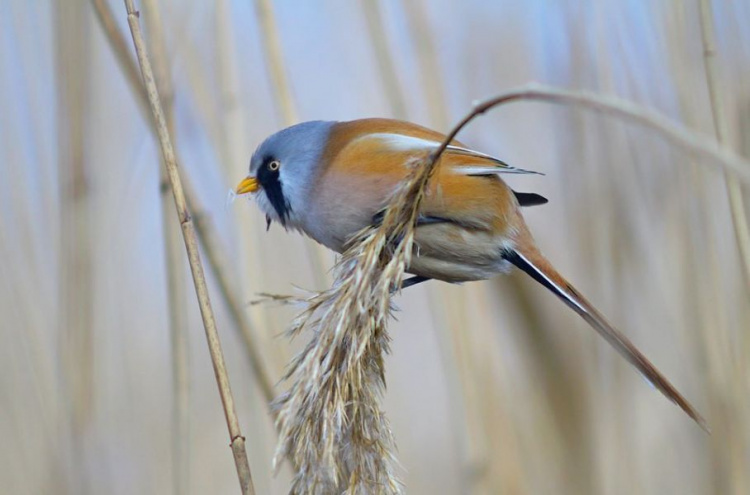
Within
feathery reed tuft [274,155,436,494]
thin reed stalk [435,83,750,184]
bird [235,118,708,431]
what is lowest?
feathery reed tuft [274,155,436,494]

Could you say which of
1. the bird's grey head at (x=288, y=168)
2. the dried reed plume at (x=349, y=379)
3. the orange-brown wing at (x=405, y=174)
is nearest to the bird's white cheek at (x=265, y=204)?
the bird's grey head at (x=288, y=168)

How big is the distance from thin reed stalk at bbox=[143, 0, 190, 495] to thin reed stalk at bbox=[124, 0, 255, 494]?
0.31 meters

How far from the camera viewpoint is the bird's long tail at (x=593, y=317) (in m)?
1.13

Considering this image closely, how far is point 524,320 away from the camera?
1567 millimetres

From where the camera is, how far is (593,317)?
4.21ft

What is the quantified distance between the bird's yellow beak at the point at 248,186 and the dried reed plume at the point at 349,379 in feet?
1.49

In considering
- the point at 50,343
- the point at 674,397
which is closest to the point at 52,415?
the point at 50,343

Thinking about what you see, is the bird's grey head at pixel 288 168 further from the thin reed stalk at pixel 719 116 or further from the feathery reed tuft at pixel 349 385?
the thin reed stalk at pixel 719 116

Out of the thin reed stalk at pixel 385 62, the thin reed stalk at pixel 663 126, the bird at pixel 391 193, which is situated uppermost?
the thin reed stalk at pixel 385 62

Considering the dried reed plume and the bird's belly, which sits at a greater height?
the bird's belly

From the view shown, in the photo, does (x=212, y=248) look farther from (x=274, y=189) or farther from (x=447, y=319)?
(x=447, y=319)

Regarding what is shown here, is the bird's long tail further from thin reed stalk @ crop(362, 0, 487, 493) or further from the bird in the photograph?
thin reed stalk @ crop(362, 0, 487, 493)

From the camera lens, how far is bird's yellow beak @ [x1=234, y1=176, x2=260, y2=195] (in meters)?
1.54

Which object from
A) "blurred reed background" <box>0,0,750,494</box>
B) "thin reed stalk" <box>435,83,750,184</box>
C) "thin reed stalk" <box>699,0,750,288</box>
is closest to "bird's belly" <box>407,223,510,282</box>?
"blurred reed background" <box>0,0,750,494</box>
